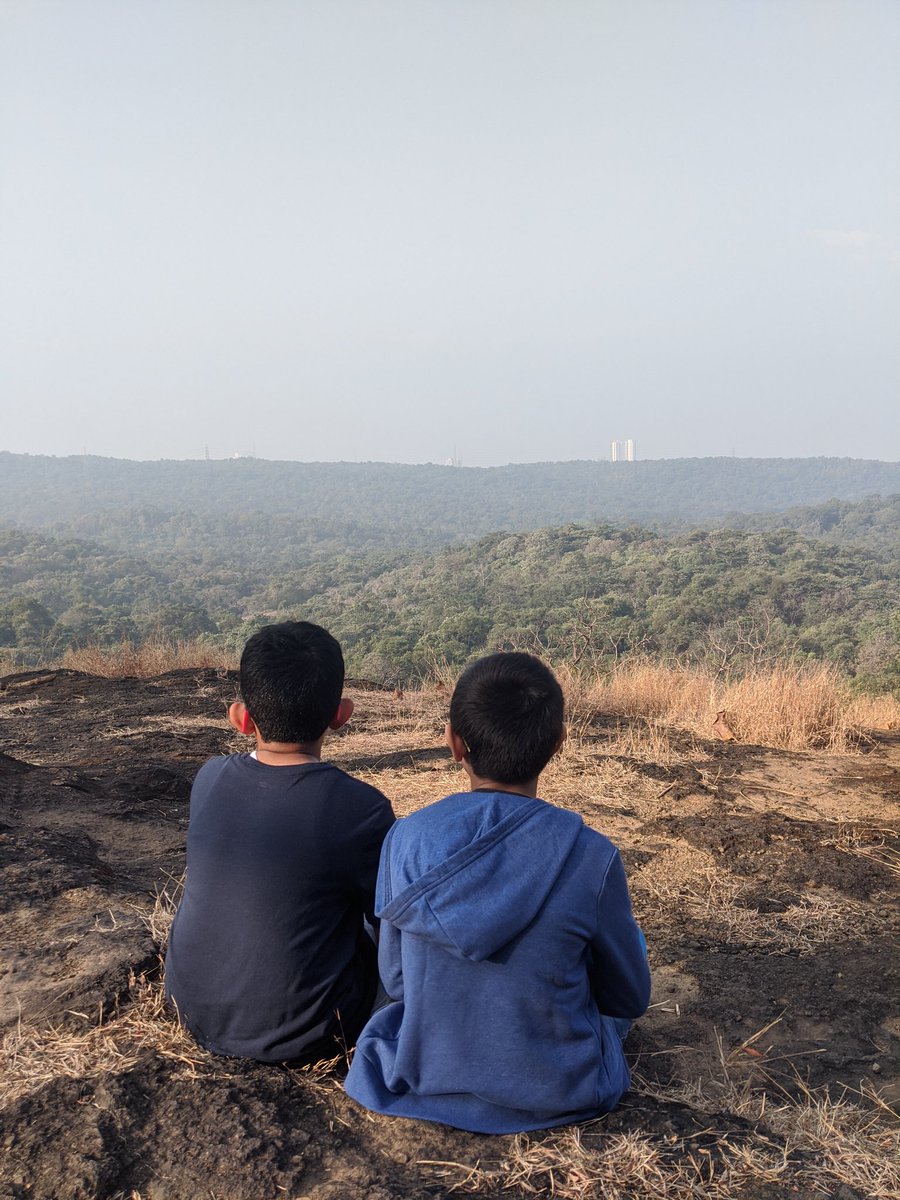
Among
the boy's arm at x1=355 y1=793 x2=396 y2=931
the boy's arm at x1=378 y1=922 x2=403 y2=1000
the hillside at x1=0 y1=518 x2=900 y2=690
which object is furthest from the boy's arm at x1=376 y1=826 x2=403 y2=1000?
the hillside at x1=0 y1=518 x2=900 y2=690

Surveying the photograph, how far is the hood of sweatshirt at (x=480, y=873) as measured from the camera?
5.72ft

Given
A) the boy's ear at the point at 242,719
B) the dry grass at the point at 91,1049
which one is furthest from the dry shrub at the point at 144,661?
the boy's ear at the point at 242,719

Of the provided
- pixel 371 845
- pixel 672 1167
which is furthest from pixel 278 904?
pixel 672 1167

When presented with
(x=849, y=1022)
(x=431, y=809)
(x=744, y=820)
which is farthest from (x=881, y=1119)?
(x=744, y=820)

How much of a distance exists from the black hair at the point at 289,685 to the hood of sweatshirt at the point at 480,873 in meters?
0.45

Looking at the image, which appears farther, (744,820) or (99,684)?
(99,684)

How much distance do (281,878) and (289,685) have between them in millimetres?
431

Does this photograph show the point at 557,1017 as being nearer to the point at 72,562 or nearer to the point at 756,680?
the point at 756,680

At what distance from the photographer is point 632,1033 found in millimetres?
2859

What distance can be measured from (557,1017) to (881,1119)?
119 centimetres

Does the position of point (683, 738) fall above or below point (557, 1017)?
below

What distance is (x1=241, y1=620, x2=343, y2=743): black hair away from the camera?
2.14 m

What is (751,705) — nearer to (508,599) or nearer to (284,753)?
(284,753)

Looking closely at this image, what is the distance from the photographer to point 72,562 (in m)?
54.3
